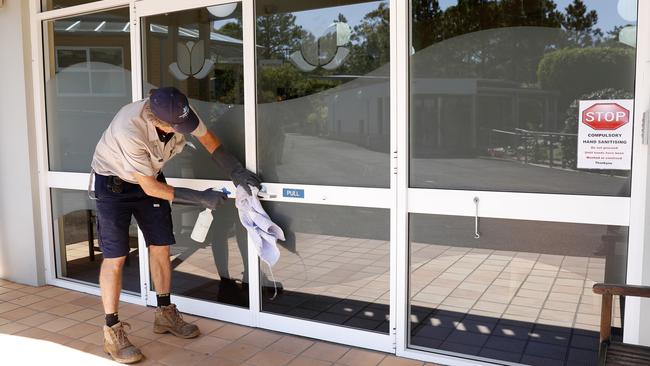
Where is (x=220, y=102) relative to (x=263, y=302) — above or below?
above

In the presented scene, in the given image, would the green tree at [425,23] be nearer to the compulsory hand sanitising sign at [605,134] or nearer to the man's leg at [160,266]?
the compulsory hand sanitising sign at [605,134]

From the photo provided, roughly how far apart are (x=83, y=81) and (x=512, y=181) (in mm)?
3245

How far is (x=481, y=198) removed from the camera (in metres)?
2.79

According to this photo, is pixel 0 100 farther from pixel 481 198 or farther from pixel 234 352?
pixel 481 198

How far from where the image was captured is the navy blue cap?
119 inches

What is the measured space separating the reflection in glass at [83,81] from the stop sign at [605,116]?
2963 millimetres

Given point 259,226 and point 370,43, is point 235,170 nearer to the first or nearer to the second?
point 259,226

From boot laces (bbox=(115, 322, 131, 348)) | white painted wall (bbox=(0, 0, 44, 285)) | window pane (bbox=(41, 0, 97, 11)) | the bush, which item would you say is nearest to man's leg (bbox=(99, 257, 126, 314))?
boot laces (bbox=(115, 322, 131, 348))

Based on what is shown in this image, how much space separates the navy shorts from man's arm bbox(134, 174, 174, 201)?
0.73ft

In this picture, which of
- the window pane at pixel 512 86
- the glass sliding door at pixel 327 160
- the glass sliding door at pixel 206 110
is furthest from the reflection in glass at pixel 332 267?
the window pane at pixel 512 86

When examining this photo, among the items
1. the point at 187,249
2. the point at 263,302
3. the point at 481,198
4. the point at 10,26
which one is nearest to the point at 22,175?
the point at 10,26

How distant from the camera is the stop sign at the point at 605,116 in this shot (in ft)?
8.16

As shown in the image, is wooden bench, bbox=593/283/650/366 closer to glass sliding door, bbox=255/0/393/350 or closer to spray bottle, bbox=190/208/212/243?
glass sliding door, bbox=255/0/393/350

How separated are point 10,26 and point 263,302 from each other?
2959 mm
